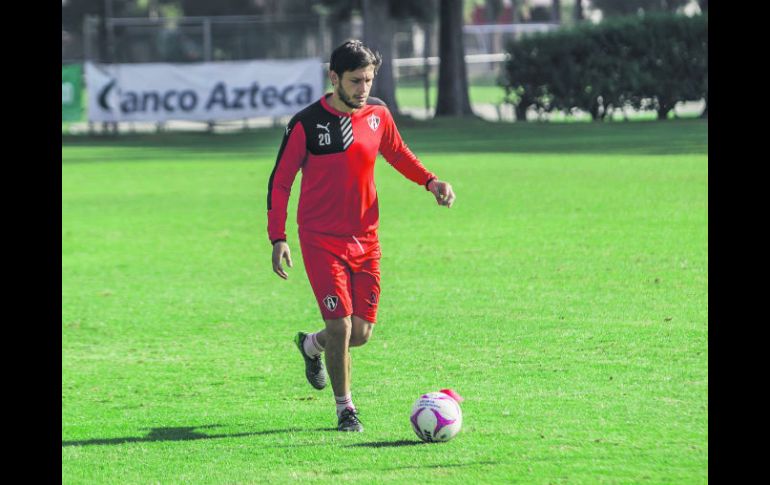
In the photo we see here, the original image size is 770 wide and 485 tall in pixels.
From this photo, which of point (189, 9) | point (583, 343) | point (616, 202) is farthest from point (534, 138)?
point (189, 9)

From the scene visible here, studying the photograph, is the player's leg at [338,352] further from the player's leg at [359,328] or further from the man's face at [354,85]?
the man's face at [354,85]

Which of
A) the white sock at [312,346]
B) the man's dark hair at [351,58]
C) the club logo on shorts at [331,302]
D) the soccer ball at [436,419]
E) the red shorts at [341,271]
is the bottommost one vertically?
the soccer ball at [436,419]

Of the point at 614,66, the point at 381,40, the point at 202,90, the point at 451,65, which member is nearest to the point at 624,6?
the point at 451,65

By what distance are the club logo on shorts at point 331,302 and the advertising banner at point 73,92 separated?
95.3 feet

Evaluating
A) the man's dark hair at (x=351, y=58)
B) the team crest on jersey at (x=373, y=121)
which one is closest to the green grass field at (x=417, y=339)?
the team crest on jersey at (x=373, y=121)

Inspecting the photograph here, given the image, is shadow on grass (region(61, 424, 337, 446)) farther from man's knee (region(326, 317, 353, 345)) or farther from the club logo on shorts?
the club logo on shorts

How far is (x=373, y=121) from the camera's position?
8.12 metres

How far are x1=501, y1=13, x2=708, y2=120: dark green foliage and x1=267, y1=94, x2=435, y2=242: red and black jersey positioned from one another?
30835 millimetres

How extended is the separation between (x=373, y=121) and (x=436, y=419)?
1665mm

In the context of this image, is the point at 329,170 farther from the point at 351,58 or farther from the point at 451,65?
the point at 451,65

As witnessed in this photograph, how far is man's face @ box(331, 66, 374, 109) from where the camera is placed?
307 inches

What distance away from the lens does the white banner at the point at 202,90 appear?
117ft

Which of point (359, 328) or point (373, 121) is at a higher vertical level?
point (373, 121)

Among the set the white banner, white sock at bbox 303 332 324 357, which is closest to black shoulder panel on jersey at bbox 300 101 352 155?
white sock at bbox 303 332 324 357
